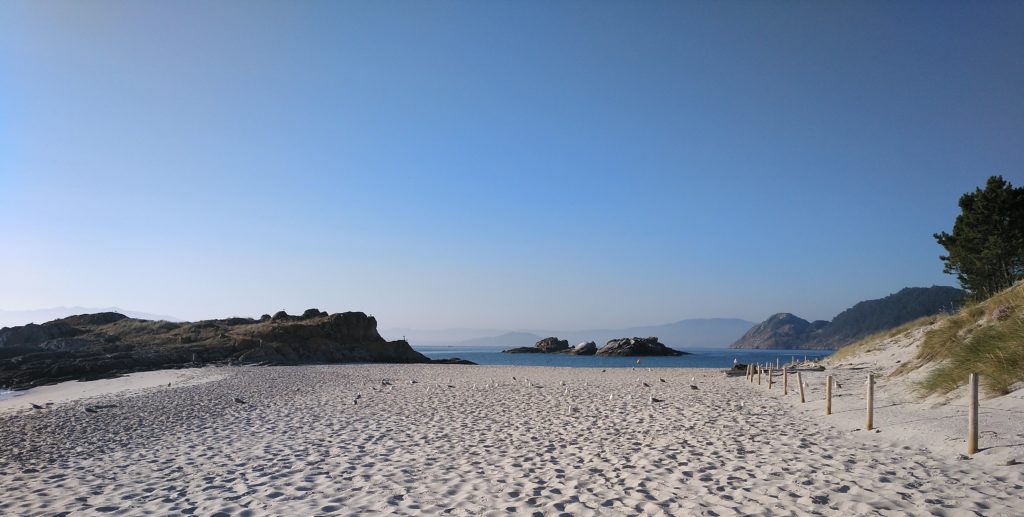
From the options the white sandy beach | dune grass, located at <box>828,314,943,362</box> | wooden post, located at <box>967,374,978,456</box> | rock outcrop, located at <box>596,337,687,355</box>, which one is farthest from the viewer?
rock outcrop, located at <box>596,337,687,355</box>

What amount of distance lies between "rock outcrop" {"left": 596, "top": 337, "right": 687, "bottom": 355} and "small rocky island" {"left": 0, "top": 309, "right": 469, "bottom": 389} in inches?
2166

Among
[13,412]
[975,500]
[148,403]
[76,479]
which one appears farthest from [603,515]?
[13,412]

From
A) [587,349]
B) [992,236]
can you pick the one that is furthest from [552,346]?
[992,236]

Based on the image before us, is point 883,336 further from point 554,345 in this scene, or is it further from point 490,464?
point 554,345

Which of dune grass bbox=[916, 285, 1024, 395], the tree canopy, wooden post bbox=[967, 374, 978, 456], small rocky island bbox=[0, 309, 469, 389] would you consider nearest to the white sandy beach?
wooden post bbox=[967, 374, 978, 456]

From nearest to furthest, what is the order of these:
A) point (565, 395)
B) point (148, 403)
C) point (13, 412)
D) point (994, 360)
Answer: point (994, 360)
point (13, 412)
point (148, 403)
point (565, 395)

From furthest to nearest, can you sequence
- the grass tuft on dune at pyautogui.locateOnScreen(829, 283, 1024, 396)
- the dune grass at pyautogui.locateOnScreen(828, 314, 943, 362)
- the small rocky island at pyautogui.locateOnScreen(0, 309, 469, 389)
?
the small rocky island at pyautogui.locateOnScreen(0, 309, 469, 389), the dune grass at pyautogui.locateOnScreen(828, 314, 943, 362), the grass tuft on dune at pyautogui.locateOnScreen(829, 283, 1024, 396)

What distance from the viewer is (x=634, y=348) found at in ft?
374

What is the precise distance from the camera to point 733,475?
311 inches

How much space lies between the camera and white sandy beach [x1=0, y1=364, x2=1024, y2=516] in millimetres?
6738

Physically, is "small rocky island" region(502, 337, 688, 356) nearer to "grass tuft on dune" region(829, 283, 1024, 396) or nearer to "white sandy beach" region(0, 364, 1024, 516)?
"grass tuft on dune" region(829, 283, 1024, 396)

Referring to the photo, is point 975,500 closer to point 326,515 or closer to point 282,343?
point 326,515

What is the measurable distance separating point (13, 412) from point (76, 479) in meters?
12.4

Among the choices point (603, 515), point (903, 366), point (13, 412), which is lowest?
point (13, 412)
